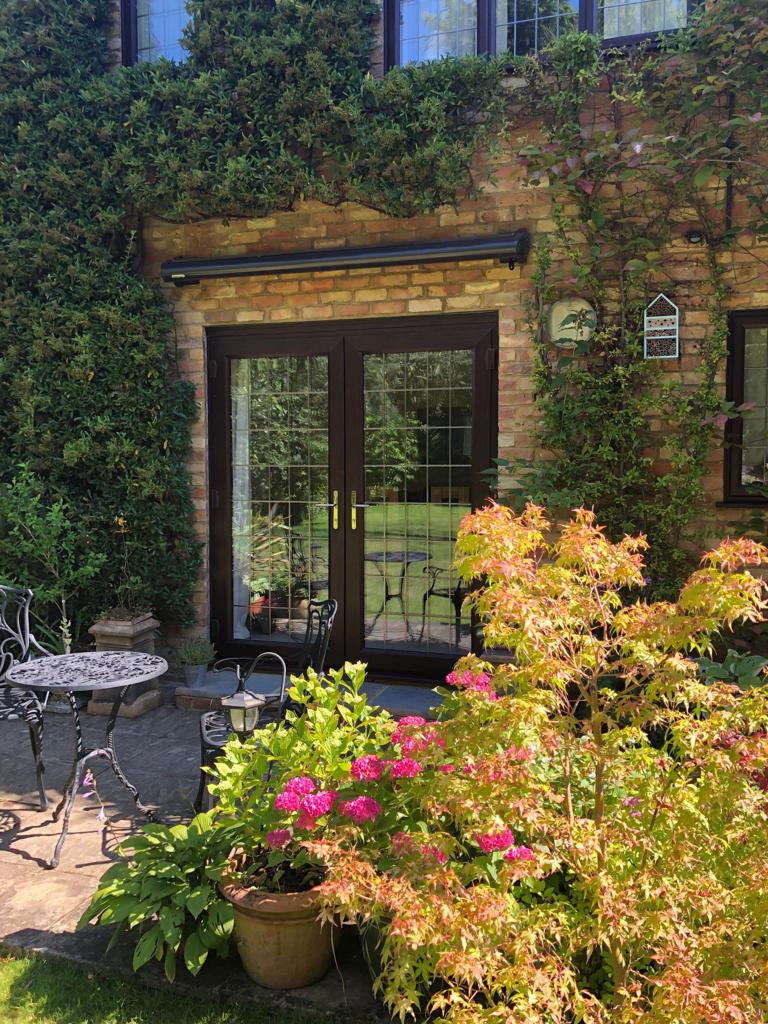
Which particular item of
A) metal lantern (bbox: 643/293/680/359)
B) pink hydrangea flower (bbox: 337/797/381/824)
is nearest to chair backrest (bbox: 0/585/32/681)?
pink hydrangea flower (bbox: 337/797/381/824)

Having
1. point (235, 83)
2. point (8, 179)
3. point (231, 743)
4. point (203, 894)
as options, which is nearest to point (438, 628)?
point (231, 743)

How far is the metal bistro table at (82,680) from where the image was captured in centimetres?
341

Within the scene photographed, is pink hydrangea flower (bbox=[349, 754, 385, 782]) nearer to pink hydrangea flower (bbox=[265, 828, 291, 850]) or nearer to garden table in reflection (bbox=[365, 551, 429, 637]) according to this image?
pink hydrangea flower (bbox=[265, 828, 291, 850])

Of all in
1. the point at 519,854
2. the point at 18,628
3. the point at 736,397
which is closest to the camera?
the point at 519,854

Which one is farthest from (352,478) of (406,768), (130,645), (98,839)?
(406,768)

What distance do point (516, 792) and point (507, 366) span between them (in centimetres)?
347

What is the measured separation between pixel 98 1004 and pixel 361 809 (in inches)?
41.2

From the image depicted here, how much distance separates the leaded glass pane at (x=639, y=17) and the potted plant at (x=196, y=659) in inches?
184

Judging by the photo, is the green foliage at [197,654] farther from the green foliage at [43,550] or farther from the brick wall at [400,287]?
the green foliage at [43,550]

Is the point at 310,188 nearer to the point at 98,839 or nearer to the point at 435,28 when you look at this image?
the point at 435,28

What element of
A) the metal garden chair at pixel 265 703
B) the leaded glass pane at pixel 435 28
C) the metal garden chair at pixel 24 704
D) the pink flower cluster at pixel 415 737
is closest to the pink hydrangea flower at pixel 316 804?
the pink flower cluster at pixel 415 737

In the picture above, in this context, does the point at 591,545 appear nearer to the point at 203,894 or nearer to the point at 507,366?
the point at 203,894

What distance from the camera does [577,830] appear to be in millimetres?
2031

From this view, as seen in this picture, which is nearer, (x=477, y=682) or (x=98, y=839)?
(x=477, y=682)
